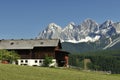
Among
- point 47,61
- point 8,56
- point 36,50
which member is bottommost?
point 47,61

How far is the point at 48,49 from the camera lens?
125188mm

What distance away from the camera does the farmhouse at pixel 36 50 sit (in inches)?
4897

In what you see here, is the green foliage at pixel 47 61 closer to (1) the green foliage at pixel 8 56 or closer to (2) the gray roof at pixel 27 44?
(2) the gray roof at pixel 27 44

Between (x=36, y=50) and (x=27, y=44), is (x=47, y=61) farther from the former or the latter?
(x=27, y=44)

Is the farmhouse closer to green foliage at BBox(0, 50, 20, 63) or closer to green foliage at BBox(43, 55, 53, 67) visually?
green foliage at BBox(43, 55, 53, 67)

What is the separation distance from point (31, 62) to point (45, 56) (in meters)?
5.71

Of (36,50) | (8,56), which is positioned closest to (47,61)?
(36,50)

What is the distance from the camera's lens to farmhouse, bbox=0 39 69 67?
12438 cm

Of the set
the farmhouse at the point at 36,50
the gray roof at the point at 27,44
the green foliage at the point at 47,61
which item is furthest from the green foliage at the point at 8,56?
the green foliage at the point at 47,61

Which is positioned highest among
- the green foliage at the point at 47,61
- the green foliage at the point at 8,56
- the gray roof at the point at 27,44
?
the gray roof at the point at 27,44

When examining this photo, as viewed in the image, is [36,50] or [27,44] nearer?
[36,50]

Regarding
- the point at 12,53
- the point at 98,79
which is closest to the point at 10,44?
the point at 12,53

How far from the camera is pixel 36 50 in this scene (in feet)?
414

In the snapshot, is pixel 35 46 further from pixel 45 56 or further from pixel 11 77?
pixel 11 77
